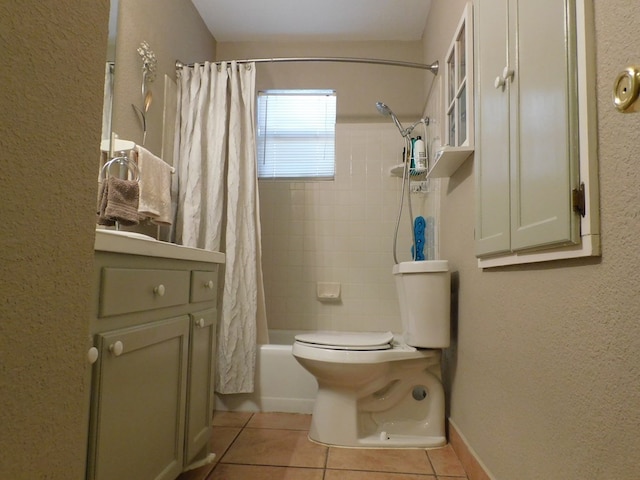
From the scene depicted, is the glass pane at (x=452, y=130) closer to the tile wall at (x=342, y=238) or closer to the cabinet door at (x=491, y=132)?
the cabinet door at (x=491, y=132)

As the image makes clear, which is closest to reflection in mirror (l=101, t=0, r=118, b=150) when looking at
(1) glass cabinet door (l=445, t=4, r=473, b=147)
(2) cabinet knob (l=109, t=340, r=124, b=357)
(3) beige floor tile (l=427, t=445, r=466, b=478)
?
(2) cabinet knob (l=109, t=340, r=124, b=357)

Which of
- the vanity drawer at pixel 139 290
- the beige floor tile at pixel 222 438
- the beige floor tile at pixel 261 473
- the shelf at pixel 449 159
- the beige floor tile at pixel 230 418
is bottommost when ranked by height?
the beige floor tile at pixel 230 418

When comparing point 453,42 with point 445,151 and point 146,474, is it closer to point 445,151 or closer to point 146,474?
point 445,151

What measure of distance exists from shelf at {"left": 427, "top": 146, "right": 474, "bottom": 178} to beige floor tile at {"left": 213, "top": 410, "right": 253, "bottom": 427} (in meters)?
1.49

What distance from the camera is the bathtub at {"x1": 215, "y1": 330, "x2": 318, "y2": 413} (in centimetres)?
218

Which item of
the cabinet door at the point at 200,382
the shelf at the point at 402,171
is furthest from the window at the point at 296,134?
the cabinet door at the point at 200,382

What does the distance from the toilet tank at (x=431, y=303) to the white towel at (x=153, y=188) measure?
3.69ft

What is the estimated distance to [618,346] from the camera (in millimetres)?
676

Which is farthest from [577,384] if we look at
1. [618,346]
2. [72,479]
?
[72,479]

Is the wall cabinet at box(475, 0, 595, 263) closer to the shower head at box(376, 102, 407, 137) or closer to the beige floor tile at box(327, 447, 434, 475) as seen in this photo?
the beige floor tile at box(327, 447, 434, 475)

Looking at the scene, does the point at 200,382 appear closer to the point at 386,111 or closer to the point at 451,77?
the point at 451,77

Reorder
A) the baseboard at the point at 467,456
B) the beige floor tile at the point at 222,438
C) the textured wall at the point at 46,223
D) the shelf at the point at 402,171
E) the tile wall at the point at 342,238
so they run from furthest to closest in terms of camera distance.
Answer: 1. the tile wall at the point at 342,238
2. the shelf at the point at 402,171
3. the beige floor tile at the point at 222,438
4. the baseboard at the point at 467,456
5. the textured wall at the point at 46,223

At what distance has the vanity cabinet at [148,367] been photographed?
35.4 inches

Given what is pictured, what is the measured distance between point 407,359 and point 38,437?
59.2 inches
